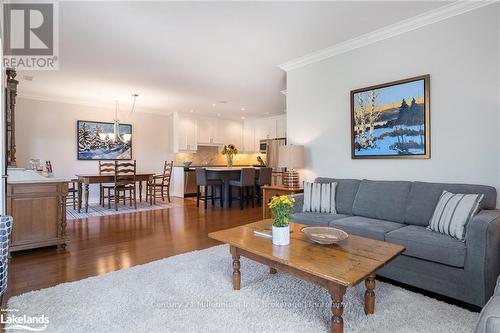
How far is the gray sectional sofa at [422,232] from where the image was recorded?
193cm

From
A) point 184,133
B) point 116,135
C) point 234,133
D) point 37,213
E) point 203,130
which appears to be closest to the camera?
point 37,213


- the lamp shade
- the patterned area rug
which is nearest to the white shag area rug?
the lamp shade

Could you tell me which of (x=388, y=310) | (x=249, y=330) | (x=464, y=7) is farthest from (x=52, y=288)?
(x=464, y=7)

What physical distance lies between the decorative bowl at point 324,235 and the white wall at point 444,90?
1433mm

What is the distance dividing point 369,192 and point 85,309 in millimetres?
2758

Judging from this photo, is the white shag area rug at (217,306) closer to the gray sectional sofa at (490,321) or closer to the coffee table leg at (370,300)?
the coffee table leg at (370,300)

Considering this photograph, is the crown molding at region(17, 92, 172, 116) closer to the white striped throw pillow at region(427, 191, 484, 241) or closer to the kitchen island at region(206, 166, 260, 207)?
the kitchen island at region(206, 166, 260, 207)

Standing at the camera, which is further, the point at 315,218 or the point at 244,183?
the point at 244,183

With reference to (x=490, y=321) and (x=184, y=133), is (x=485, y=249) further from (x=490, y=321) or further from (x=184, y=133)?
(x=184, y=133)

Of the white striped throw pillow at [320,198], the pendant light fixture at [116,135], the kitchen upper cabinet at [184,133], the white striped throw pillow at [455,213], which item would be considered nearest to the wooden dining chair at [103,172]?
the pendant light fixture at [116,135]

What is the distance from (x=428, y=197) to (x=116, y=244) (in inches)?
139

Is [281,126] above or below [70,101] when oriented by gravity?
below

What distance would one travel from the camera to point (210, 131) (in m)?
8.86

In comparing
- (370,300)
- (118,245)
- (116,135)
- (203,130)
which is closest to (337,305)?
(370,300)
